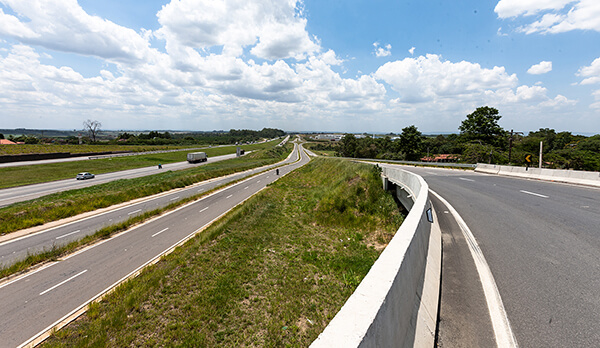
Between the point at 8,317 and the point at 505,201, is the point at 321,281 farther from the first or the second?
the point at 8,317

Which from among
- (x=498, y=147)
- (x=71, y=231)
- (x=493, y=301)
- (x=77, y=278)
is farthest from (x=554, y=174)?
(x=498, y=147)

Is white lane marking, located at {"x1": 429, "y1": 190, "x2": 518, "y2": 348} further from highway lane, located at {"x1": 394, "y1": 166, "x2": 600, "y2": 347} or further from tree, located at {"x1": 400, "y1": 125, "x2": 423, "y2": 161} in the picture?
tree, located at {"x1": 400, "y1": 125, "x2": 423, "y2": 161}

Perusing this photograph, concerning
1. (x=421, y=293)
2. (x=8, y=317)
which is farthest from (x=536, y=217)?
(x=8, y=317)

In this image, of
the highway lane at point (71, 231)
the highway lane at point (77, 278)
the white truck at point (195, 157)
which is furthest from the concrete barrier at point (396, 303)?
the white truck at point (195, 157)

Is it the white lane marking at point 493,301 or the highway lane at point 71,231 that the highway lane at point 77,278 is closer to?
the highway lane at point 71,231

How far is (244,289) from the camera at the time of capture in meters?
9.51

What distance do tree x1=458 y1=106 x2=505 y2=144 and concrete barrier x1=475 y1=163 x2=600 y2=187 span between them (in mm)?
46803

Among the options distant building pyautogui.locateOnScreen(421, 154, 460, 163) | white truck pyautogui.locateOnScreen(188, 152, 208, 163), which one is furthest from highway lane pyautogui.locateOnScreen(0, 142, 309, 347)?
distant building pyautogui.locateOnScreen(421, 154, 460, 163)

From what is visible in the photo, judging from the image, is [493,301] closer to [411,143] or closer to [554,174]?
[554,174]

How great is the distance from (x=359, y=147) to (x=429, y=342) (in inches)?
4556

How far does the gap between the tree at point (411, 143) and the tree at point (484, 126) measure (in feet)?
56.1

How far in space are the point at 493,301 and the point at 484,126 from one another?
75006 millimetres

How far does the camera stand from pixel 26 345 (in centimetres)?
753

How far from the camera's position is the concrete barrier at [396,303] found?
2.35 metres
